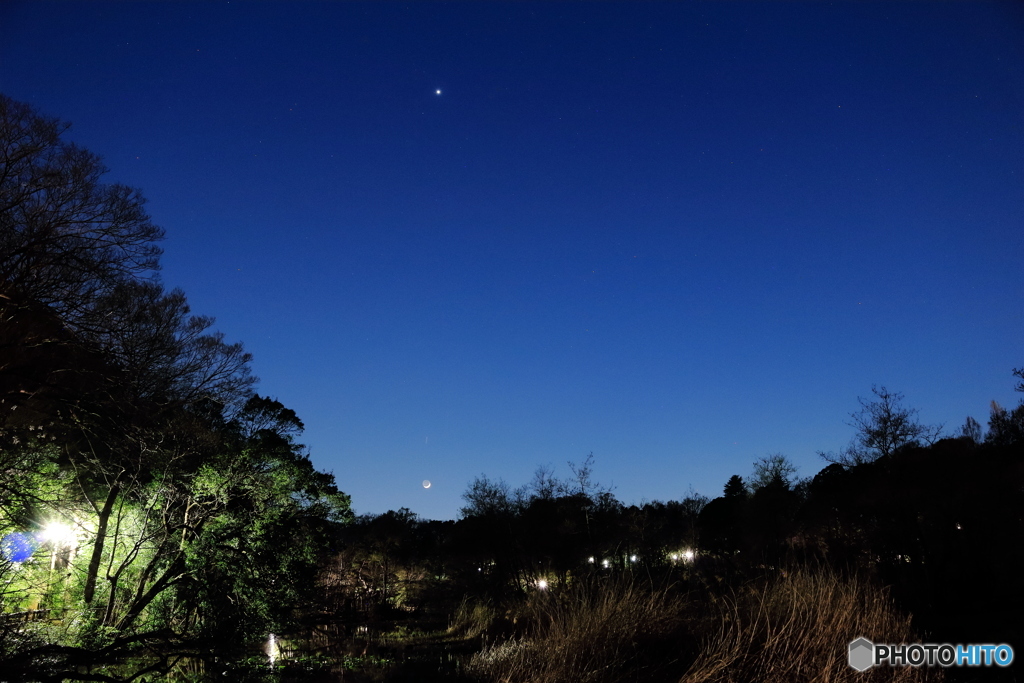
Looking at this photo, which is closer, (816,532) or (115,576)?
(115,576)

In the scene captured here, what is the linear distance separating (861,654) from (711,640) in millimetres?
2727

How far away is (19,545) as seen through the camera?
14.2 metres

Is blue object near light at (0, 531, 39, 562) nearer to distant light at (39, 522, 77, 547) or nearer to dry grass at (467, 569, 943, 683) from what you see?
distant light at (39, 522, 77, 547)

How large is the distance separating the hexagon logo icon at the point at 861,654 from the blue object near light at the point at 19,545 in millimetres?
16572

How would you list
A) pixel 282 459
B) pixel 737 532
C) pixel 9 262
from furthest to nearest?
pixel 737 532, pixel 282 459, pixel 9 262

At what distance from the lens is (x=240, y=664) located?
1527 cm

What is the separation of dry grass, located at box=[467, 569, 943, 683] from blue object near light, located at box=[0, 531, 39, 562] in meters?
11.3

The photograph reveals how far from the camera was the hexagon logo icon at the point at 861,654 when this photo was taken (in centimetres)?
961

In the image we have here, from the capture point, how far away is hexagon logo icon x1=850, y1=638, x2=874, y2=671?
31.5 feet

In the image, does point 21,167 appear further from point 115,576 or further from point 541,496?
point 541,496

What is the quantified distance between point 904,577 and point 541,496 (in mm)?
21249

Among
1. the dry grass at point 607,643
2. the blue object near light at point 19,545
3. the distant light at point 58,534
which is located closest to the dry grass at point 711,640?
the dry grass at point 607,643

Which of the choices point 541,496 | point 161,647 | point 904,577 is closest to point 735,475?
point 541,496

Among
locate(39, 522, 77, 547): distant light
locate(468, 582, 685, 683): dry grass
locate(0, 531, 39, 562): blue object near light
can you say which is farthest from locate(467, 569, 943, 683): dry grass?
locate(39, 522, 77, 547): distant light
